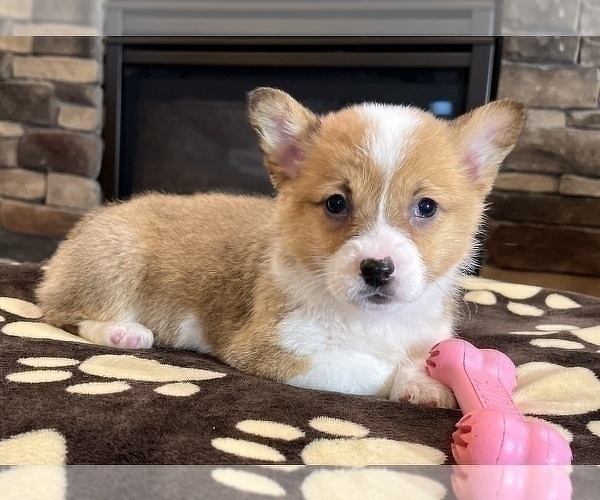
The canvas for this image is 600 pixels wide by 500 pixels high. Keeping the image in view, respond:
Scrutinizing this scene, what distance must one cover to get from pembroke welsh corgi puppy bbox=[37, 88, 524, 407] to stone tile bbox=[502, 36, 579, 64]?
5.41 feet

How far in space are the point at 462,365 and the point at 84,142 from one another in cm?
310

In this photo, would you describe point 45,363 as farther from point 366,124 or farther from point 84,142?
point 84,142

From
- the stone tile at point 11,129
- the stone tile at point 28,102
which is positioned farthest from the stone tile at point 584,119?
the stone tile at point 11,129

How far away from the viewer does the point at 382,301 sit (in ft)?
4.99

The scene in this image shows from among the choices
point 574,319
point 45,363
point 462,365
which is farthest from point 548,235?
point 45,363

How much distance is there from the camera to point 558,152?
3309 millimetres

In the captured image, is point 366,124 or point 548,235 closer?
point 366,124

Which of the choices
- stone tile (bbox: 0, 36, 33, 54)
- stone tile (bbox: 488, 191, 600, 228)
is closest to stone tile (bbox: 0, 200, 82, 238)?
stone tile (bbox: 0, 36, 33, 54)

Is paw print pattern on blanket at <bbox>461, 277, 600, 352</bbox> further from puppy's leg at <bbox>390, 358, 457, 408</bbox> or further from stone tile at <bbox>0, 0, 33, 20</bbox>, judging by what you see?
stone tile at <bbox>0, 0, 33, 20</bbox>

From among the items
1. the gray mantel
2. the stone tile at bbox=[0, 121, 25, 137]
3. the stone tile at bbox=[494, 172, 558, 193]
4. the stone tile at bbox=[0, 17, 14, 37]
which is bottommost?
the stone tile at bbox=[494, 172, 558, 193]

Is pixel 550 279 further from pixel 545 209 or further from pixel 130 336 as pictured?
pixel 130 336

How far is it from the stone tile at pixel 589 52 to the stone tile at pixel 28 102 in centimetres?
292

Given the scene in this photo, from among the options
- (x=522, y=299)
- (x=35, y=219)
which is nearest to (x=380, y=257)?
(x=522, y=299)

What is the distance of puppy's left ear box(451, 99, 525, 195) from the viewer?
178 centimetres
